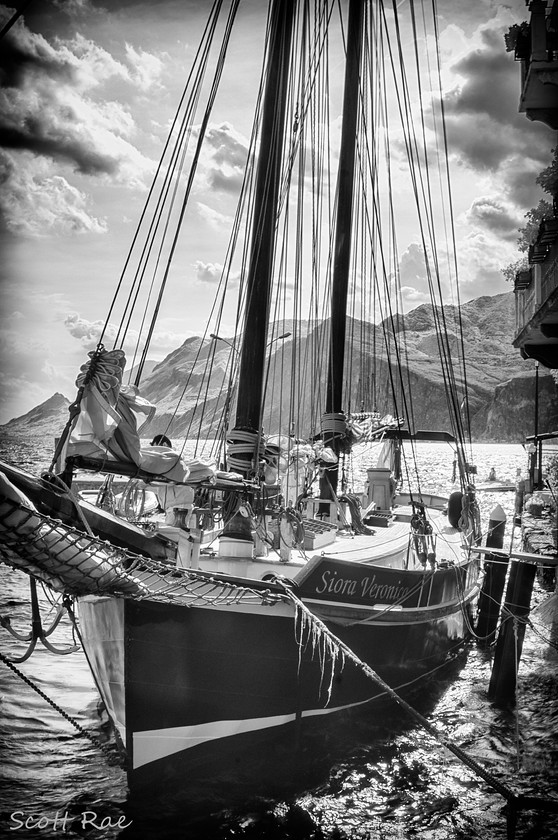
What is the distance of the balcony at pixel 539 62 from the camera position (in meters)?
12.6

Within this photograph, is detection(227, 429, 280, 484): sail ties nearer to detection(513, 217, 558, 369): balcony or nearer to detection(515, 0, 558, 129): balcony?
detection(513, 217, 558, 369): balcony

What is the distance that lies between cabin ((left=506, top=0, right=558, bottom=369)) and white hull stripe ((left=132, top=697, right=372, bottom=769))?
346 inches

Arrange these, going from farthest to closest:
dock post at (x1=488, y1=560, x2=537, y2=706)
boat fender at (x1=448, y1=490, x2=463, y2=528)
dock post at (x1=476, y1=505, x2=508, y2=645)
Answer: boat fender at (x1=448, y1=490, x2=463, y2=528) < dock post at (x1=476, y1=505, x2=508, y2=645) < dock post at (x1=488, y1=560, x2=537, y2=706)

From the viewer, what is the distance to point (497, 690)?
432 inches

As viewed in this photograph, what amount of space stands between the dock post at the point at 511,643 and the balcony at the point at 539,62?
11.0 m

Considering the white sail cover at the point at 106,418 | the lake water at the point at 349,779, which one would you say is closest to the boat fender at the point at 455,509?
the lake water at the point at 349,779

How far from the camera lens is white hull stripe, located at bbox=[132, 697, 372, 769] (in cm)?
693

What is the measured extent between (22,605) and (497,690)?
1391 centimetres

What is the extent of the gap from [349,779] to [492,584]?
23.1ft

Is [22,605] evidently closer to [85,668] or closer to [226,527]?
[85,668]

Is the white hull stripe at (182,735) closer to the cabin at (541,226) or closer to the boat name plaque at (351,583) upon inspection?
the boat name plaque at (351,583)

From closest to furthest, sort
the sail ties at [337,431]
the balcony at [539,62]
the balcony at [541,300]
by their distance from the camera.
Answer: the balcony at [541,300] → the balcony at [539,62] → the sail ties at [337,431]

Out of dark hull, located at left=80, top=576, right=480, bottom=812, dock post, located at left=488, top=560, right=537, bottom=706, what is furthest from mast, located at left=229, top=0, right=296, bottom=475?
dock post, located at left=488, top=560, right=537, bottom=706

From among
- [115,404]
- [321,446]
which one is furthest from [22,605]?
[115,404]
